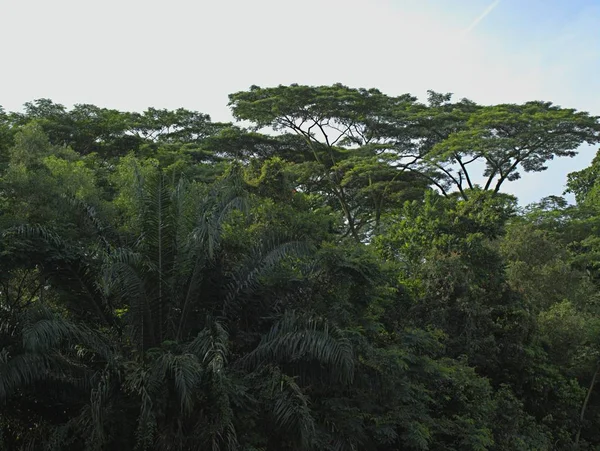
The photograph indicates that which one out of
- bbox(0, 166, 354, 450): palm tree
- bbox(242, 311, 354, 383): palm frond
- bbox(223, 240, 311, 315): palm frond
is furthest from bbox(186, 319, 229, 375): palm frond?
bbox(223, 240, 311, 315): palm frond

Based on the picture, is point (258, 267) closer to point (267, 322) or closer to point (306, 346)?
point (267, 322)

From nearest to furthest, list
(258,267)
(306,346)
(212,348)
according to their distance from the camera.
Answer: (212,348)
(306,346)
(258,267)

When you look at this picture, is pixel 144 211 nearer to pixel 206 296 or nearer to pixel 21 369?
pixel 206 296

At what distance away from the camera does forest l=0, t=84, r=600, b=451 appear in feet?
28.3

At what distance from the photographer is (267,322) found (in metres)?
10.8

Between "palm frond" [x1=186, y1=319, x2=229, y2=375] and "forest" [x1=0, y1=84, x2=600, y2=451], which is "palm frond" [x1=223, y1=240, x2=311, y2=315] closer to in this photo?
"forest" [x1=0, y1=84, x2=600, y2=451]

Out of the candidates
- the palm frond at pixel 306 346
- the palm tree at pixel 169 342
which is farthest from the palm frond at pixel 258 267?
the palm frond at pixel 306 346

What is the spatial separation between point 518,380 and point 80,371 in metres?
10.3

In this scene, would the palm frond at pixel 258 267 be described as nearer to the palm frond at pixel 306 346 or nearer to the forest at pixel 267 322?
the forest at pixel 267 322

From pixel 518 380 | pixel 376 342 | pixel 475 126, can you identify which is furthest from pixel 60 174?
pixel 475 126

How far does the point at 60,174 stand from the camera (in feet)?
46.0

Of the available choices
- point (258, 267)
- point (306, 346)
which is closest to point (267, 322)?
point (258, 267)

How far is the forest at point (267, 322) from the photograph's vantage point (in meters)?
8.62

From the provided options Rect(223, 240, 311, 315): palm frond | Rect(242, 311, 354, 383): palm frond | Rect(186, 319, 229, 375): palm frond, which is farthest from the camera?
Rect(223, 240, 311, 315): palm frond
